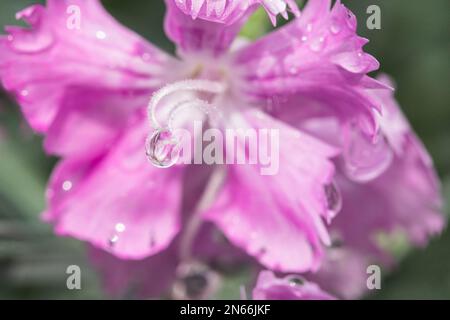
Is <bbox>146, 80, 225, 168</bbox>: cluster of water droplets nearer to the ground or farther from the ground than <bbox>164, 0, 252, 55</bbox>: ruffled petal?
nearer to the ground

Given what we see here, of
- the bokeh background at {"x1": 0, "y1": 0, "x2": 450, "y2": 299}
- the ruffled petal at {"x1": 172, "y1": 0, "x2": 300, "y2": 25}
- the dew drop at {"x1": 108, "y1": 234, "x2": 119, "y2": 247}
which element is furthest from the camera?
the bokeh background at {"x1": 0, "y1": 0, "x2": 450, "y2": 299}

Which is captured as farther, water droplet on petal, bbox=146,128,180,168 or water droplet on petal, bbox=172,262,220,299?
water droplet on petal, bbox=172,262,220,299

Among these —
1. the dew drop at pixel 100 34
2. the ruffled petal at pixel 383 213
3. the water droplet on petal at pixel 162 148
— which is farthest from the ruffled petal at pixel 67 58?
the ruffled petal at pixel 383 213

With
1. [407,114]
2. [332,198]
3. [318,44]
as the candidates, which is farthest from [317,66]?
[407,114]

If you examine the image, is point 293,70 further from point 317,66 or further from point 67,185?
point 67,185

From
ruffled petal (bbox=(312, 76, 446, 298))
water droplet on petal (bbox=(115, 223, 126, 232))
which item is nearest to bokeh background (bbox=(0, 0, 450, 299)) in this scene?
ruffled petal (bbox=(312, 76, 446, 298))

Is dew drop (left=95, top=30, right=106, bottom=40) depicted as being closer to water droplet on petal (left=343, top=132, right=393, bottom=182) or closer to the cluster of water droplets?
the cluster of water droplets
